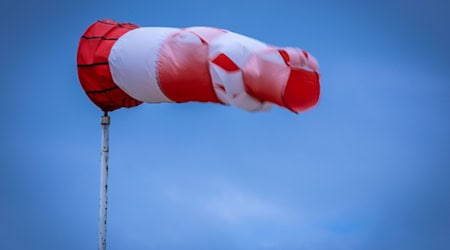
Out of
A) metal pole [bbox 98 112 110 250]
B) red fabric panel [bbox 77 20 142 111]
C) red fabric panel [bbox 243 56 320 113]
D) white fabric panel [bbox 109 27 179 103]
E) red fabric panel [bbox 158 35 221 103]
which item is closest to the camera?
red fabric panel [bbox 243 56 320 113]

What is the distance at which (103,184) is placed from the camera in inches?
133

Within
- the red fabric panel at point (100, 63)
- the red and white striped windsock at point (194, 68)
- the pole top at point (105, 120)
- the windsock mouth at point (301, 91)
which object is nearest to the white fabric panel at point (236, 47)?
Answer: the red and white striped windsock at point (194, 68)

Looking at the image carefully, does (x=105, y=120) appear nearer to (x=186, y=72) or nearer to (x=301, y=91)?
(x=186, y=72)

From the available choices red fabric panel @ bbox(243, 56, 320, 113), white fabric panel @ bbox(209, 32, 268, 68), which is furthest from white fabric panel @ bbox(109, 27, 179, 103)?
red fabric panel @ bbox(243, 56, 320, 113)

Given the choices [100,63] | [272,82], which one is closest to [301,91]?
[272,82]

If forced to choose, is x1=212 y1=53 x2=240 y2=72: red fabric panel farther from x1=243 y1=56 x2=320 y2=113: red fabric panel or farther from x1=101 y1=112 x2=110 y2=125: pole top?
x1=101 y1=112 x2=110 y2=125: pole top

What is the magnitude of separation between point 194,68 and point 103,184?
106 centimetres

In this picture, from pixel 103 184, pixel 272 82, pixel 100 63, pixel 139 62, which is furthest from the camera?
pixel 103 184

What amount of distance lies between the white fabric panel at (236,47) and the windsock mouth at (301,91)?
0.70 ft

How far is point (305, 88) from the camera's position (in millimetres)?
2748

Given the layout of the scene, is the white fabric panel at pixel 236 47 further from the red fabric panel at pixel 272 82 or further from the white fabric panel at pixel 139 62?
the white fabric panel at pixel 139 62

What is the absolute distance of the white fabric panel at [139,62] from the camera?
2883 mm

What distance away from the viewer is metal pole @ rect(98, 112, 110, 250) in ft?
11.0

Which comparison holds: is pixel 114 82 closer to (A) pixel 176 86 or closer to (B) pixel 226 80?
(A) pixel 176 86
